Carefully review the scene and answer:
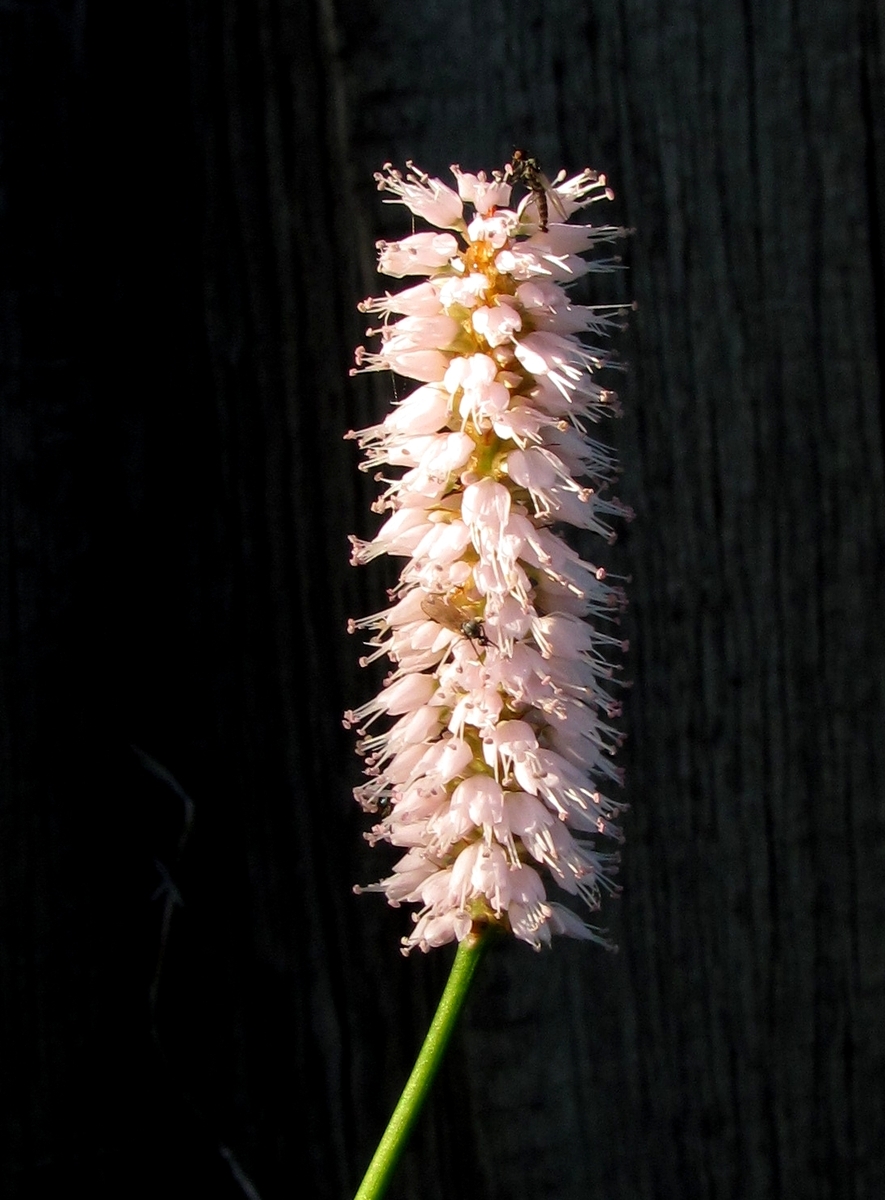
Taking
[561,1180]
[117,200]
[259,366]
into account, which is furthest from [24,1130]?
[117,200]

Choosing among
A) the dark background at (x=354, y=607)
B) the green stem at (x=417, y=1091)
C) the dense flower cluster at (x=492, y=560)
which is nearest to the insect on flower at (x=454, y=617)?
the dense flower cluster at (x=492, y=560)

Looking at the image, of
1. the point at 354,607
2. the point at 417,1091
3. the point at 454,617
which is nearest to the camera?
the point at 417,1091

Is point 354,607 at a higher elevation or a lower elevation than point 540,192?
lower

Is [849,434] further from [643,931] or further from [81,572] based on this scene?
[81,572]

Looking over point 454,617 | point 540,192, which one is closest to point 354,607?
point 454,617

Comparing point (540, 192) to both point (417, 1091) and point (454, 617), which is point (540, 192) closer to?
point (454, 617)

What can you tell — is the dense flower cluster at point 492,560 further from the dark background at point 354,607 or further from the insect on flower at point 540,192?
the dark background at point 354,607
